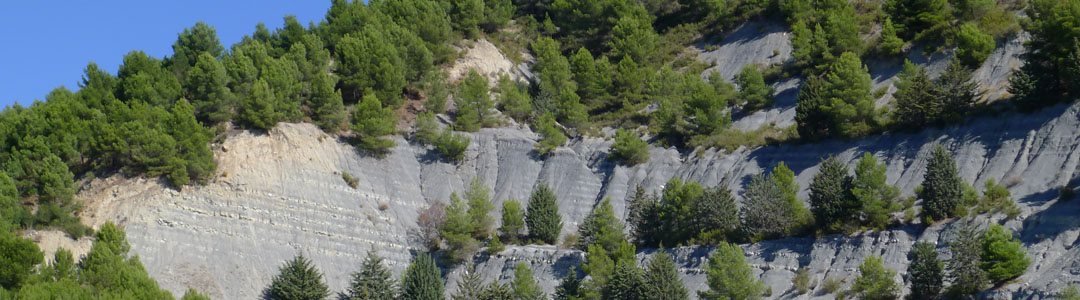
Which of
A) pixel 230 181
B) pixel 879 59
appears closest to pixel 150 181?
pixel 230 181

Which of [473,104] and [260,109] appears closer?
[260,109]

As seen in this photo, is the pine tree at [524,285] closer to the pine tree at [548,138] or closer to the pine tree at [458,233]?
the pine tree at [458,233]

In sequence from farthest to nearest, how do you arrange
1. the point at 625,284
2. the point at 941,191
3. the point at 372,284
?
the point at 372,284, the point at 625,284, the point at 941,191

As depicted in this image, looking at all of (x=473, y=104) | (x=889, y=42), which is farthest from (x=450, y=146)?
(x=889, y=42)

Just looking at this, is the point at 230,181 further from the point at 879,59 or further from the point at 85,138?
the point at 879,59

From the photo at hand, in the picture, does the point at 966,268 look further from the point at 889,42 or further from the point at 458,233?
the point at 458,233
